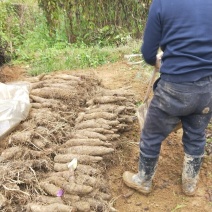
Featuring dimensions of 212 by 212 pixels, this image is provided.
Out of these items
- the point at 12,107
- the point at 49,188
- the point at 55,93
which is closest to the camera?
the point at 49,188

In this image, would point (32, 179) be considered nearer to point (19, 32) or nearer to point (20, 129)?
point (20, 129)

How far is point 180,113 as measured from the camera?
8.41 feet

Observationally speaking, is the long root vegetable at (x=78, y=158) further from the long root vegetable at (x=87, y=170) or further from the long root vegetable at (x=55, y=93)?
the long root vegetable at (x=55, y=93)

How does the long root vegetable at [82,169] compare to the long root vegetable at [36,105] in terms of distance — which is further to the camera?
the long root vegetable at [36,105]

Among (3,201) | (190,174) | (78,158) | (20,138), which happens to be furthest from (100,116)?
(3,201)

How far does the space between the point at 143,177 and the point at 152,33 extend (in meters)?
1.28

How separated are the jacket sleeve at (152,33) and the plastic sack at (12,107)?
1473 millimetres

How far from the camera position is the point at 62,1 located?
6.61 metres

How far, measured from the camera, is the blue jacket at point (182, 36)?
2270 mm

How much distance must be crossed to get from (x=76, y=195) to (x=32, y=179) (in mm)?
403

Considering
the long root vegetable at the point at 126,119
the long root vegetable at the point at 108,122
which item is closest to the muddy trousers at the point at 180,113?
the long root vegetable at the point at 108,122

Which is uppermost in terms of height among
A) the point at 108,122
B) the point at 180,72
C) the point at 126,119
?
the point at 180,72

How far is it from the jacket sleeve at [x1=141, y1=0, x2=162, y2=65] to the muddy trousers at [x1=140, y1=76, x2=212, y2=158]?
228 millimetres

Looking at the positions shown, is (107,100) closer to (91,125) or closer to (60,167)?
(91,125)
